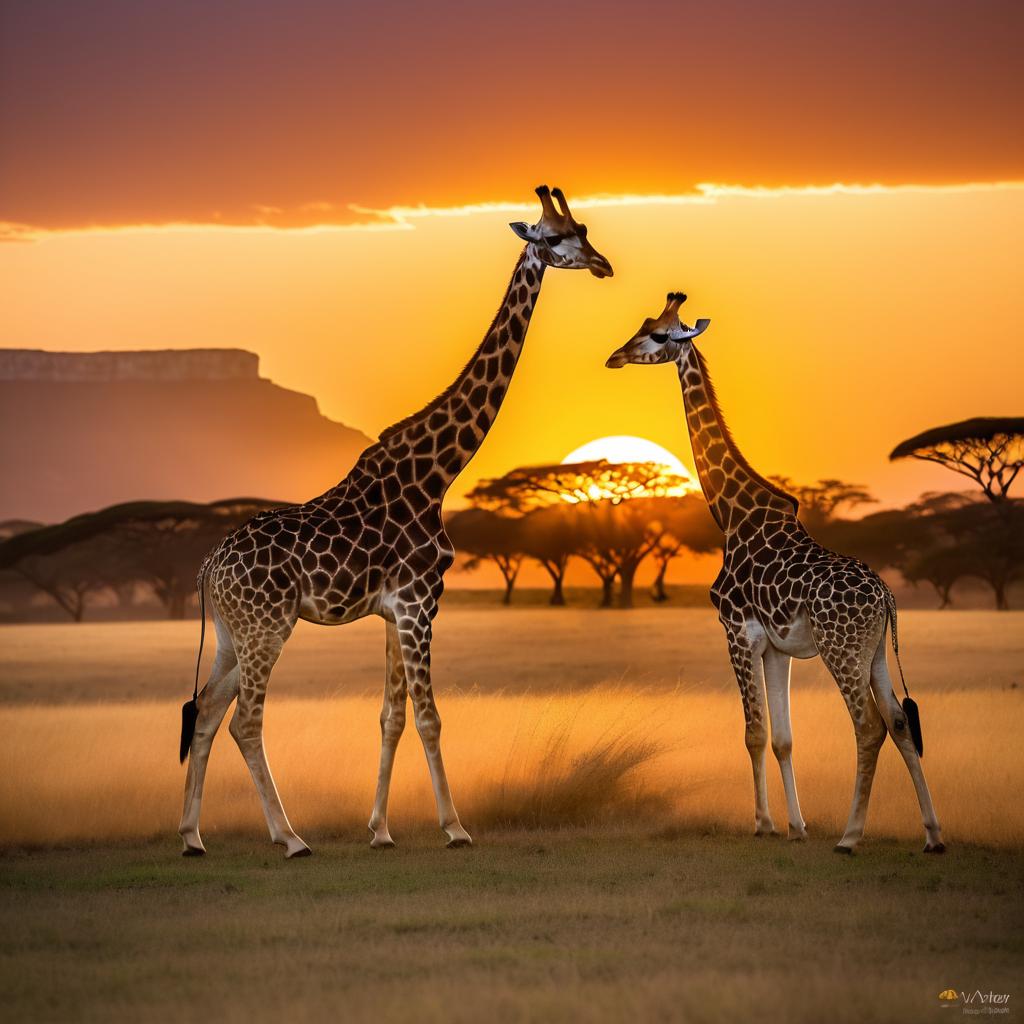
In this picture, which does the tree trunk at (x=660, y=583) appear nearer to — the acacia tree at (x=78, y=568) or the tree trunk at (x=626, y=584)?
the tree trunk at (x=626, y=584)

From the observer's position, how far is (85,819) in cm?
1379

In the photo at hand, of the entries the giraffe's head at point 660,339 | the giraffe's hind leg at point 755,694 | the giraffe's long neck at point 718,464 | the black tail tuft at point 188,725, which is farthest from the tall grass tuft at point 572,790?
the giraffe's head at point 660,339

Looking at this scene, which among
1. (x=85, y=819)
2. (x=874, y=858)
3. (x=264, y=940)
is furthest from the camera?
(x=85, y=819)

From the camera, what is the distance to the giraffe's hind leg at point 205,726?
1241cm

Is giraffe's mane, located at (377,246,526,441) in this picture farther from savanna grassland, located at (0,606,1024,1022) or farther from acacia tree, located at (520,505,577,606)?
acacia tree, located at (520,505,577,606)

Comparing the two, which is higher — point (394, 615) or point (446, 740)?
point (394, 615)

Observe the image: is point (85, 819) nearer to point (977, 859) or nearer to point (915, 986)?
point (977, 859)

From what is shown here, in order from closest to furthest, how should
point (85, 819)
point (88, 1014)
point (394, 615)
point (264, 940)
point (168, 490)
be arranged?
point (88, 1014) < point (264, 940) < point (394, 615) < point (85, 819) < point (168, 490)

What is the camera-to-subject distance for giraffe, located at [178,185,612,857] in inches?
488

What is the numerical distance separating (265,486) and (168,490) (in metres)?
8.91

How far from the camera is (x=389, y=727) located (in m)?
12.9

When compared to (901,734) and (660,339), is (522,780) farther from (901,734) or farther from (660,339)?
(660,339)

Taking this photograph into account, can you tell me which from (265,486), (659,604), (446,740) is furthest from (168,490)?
(446,740)

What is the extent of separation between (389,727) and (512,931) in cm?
358
